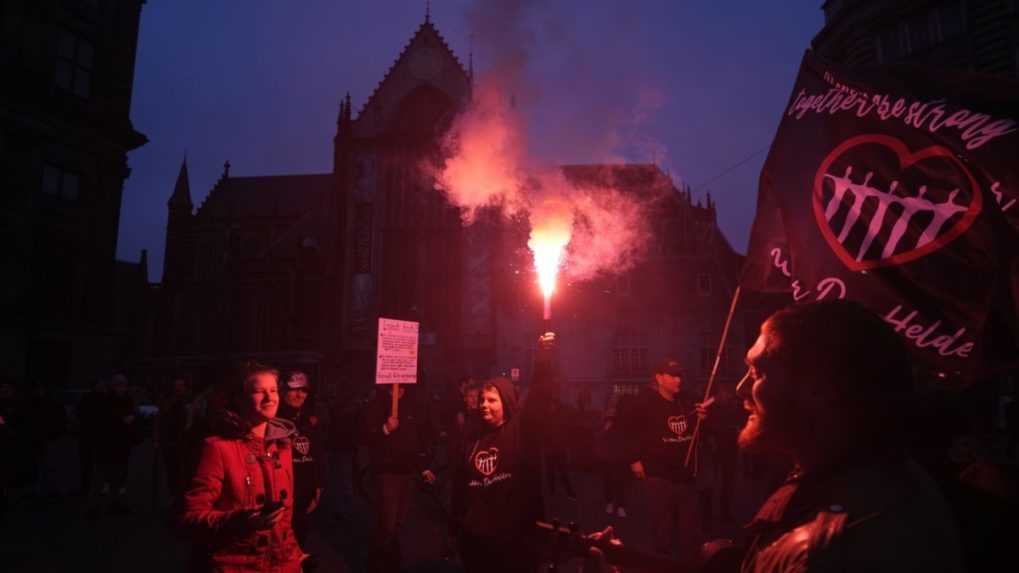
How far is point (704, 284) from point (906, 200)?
3300cm

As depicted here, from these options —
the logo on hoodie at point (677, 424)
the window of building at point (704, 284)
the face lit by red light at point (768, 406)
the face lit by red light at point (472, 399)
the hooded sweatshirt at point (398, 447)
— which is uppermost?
the window of building at point (704, 284)

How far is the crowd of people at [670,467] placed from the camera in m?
1.31

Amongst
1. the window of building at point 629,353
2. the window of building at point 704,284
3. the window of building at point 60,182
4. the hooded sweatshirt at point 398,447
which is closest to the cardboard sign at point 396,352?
the hooded sweatshirt at point 398,447

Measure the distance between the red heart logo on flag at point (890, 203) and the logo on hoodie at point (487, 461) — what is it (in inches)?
109

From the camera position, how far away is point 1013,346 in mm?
2336

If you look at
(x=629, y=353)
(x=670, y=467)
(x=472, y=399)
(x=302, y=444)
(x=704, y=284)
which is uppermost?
(x=704, y=284)

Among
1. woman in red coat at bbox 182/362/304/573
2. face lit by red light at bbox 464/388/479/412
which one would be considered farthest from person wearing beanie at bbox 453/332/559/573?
woman in red coat at bbox 182/362/304/573

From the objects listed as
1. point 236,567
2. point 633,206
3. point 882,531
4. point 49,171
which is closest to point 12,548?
point 236,567

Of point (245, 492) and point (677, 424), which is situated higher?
point (677, 424)

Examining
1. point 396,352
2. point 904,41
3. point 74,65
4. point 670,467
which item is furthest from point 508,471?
point 74,65

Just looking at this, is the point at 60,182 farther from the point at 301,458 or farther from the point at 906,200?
the point at 906,200

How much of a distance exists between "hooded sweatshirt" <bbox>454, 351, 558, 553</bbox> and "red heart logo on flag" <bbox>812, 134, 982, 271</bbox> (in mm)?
2252

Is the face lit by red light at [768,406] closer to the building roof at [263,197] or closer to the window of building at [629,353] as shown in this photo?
the window of building at [629,353]

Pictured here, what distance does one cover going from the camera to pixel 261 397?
3674 millimetres
